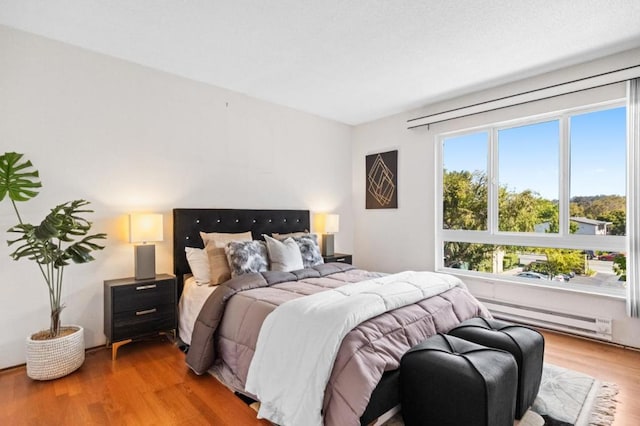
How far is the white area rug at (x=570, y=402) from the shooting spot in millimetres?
1924

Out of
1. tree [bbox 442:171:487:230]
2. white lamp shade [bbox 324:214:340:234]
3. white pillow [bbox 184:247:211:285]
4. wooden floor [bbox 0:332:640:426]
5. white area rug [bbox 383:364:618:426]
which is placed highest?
tree [bbox 442:171:487:230]

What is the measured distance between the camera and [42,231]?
227cm

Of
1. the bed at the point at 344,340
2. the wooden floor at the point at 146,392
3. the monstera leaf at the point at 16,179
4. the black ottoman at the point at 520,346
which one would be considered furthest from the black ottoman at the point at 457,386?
the monstera leaf at the point at 16,179

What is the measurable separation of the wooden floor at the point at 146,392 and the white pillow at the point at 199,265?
0.64m

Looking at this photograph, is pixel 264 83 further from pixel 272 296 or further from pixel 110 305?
pixel 110 305

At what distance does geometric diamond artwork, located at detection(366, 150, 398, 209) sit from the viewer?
15.4ft

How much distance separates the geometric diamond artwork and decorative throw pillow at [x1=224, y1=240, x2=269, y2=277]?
2263 mm

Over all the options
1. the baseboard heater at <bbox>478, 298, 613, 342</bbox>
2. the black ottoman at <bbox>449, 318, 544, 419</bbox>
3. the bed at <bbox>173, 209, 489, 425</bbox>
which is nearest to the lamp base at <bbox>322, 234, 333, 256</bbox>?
the bed at <bbox>173, 209, 489, 425</bbox>

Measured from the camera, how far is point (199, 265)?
3.11m

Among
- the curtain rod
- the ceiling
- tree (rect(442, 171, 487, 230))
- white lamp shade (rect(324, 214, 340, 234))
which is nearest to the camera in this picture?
the ceiling

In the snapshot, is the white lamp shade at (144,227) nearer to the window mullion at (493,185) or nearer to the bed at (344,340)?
the bed at (344,340)

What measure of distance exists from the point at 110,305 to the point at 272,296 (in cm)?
142

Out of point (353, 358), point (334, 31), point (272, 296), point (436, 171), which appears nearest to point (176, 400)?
point (272, 296)

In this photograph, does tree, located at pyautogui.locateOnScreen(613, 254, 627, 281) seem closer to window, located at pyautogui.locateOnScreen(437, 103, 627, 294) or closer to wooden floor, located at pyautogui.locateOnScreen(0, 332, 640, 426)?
window, located at pyautogui.locateOnScreen(437, 103, 627, 294)
